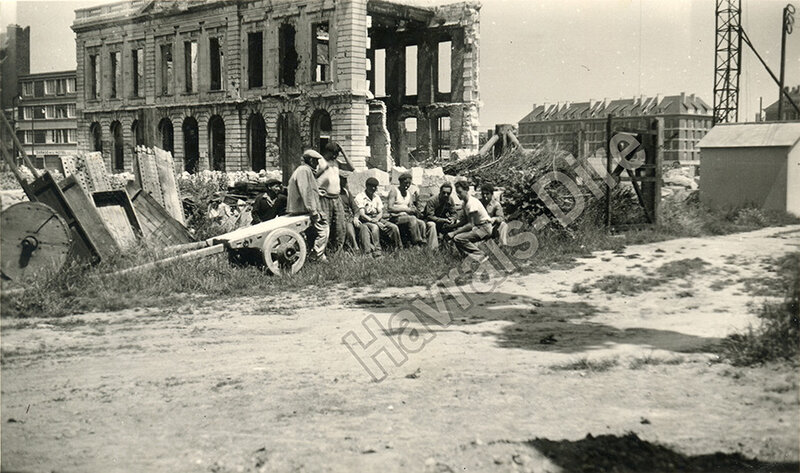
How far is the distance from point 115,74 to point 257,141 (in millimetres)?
12438

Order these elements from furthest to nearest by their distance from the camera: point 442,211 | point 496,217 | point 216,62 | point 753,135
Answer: point 216,62 < point 753,135 < point 442,211 < point 496,217

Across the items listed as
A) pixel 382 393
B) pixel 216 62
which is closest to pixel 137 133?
pixel 216 62

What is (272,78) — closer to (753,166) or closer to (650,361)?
(753,166)

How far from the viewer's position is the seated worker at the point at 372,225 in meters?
11.1

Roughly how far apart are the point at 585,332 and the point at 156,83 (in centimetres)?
3635

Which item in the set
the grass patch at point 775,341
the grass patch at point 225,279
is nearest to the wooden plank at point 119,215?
the grass patch at point 225,279

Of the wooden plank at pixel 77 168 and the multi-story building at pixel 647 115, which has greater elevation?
the multi-story building at pixel 647 115

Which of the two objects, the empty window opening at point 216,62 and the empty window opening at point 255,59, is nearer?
→ the empty window opening at point 255,59

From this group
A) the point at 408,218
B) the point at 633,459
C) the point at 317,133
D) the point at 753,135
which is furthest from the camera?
the point at 317,133

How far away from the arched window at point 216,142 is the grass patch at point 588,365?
109 feet

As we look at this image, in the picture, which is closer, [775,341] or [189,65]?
[775,341]

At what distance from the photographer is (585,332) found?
693cm

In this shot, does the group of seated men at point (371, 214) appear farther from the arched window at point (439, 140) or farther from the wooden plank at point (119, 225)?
the arched window at point (439, 140)

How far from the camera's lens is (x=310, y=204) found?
10.2 m
